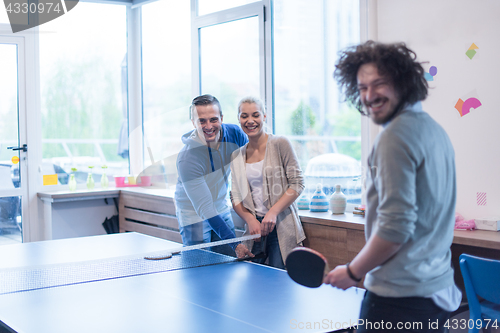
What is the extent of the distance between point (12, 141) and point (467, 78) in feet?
13.0

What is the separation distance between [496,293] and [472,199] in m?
0.90

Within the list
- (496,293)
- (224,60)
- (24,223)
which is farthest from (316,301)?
(24,223)

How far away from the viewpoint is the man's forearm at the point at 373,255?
3.67ft

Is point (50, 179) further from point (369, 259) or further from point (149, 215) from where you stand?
point (369, 259)

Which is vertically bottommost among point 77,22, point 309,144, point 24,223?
point 24,223

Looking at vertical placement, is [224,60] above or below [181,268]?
above

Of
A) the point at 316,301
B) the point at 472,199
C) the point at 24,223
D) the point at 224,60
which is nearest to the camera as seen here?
the point at 316,301

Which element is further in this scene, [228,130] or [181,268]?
[228,130]

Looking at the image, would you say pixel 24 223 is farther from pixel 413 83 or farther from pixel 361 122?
pixel 413 83

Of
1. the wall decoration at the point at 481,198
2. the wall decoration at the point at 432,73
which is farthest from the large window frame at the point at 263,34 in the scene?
the wall decoration at the point at 481,198

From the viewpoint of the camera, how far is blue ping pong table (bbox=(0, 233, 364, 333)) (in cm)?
150

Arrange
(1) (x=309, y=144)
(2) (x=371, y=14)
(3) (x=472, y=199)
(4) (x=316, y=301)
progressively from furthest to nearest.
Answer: (1) (x=309, y=144)
(2) (x=371, y=14)
(3) (x=472, y=199)
(4) (x=316, y=301)

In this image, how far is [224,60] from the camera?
4.24 metres

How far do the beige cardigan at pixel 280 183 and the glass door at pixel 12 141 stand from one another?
285 cm
